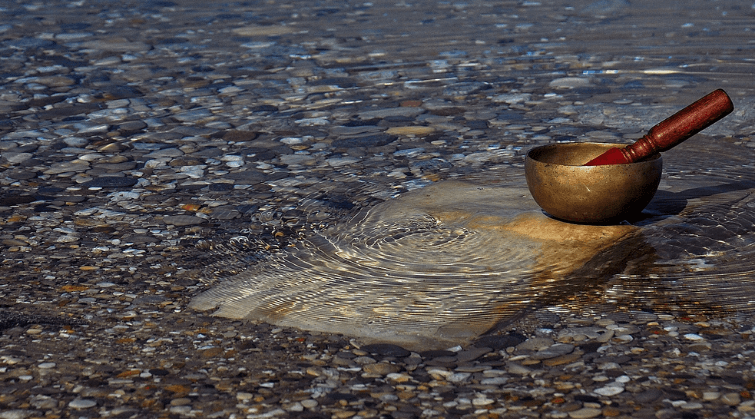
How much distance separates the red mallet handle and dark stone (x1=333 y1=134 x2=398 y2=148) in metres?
1.86

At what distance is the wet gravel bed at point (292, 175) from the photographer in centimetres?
263

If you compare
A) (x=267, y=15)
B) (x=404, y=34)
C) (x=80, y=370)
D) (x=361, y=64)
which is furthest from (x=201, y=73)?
(x=80, y=370)

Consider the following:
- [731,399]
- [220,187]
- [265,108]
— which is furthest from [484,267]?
[265,108]

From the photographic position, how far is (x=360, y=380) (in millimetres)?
2689

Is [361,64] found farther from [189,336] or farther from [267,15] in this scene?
[189,336]

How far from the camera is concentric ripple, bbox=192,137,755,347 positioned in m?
3.08

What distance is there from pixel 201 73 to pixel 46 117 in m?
1.60

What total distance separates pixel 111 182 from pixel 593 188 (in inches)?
101

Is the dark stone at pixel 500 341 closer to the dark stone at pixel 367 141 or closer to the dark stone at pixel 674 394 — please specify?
the dark stone at pixel 674 394

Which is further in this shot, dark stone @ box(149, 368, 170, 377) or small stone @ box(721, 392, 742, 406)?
dark stone @ box(149, 368, 170, 377)

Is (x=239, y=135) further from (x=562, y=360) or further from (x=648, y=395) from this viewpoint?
(x=648, y=395)

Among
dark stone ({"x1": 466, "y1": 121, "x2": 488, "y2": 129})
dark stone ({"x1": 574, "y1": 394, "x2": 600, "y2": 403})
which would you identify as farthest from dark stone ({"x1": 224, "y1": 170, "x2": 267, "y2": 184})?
dark stone ({"x1": 574, "y1": 394, "x2": 600, "y2": 403})

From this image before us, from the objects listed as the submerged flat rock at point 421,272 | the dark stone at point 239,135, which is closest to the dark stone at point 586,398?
the submerged flat rock at point 421,272

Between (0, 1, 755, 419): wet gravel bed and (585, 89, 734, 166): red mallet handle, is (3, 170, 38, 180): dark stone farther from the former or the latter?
(585, 89, 734, 166): red mallet handle
